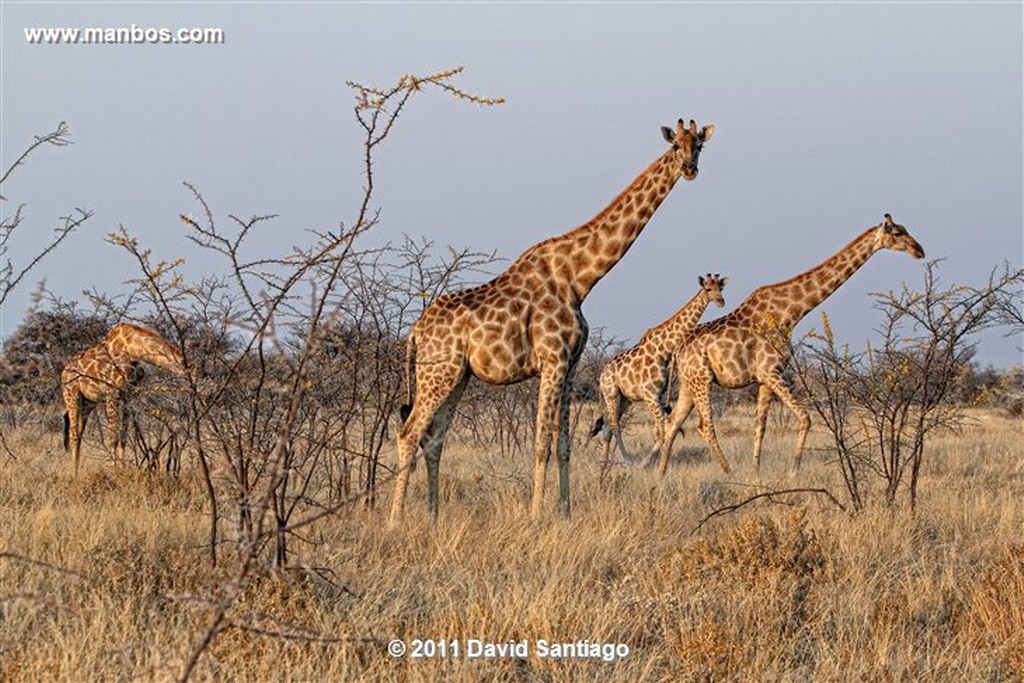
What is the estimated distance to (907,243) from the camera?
36.1 ft

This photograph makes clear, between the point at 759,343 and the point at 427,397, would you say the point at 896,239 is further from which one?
the point at 427,397

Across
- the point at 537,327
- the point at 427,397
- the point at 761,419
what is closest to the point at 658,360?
the point at 761,419

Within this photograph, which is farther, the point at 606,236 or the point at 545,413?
the point at 606,236

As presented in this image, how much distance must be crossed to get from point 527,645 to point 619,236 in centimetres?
392

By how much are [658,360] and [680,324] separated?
545 mm

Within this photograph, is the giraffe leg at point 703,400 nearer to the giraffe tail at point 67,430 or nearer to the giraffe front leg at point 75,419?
the giraffe front leg at point 75,419

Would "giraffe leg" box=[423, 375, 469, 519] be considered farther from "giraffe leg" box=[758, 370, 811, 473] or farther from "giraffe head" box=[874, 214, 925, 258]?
"giraffe head" box=[874, 214, 925, 258]

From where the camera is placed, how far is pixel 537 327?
24.2 ft

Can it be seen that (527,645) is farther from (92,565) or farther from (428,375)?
(428,375)

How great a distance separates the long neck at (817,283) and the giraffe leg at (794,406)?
0.62 m

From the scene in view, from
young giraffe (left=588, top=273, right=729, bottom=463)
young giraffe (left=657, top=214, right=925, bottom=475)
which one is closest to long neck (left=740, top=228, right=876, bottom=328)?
young giraffe (left=657, top=214, right=925, bottom=475)

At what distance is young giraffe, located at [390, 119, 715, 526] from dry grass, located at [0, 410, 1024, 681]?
25.7 inches

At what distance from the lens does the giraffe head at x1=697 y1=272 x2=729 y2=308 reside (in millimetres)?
12961

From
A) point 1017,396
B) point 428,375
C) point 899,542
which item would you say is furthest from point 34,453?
point 1017,396
